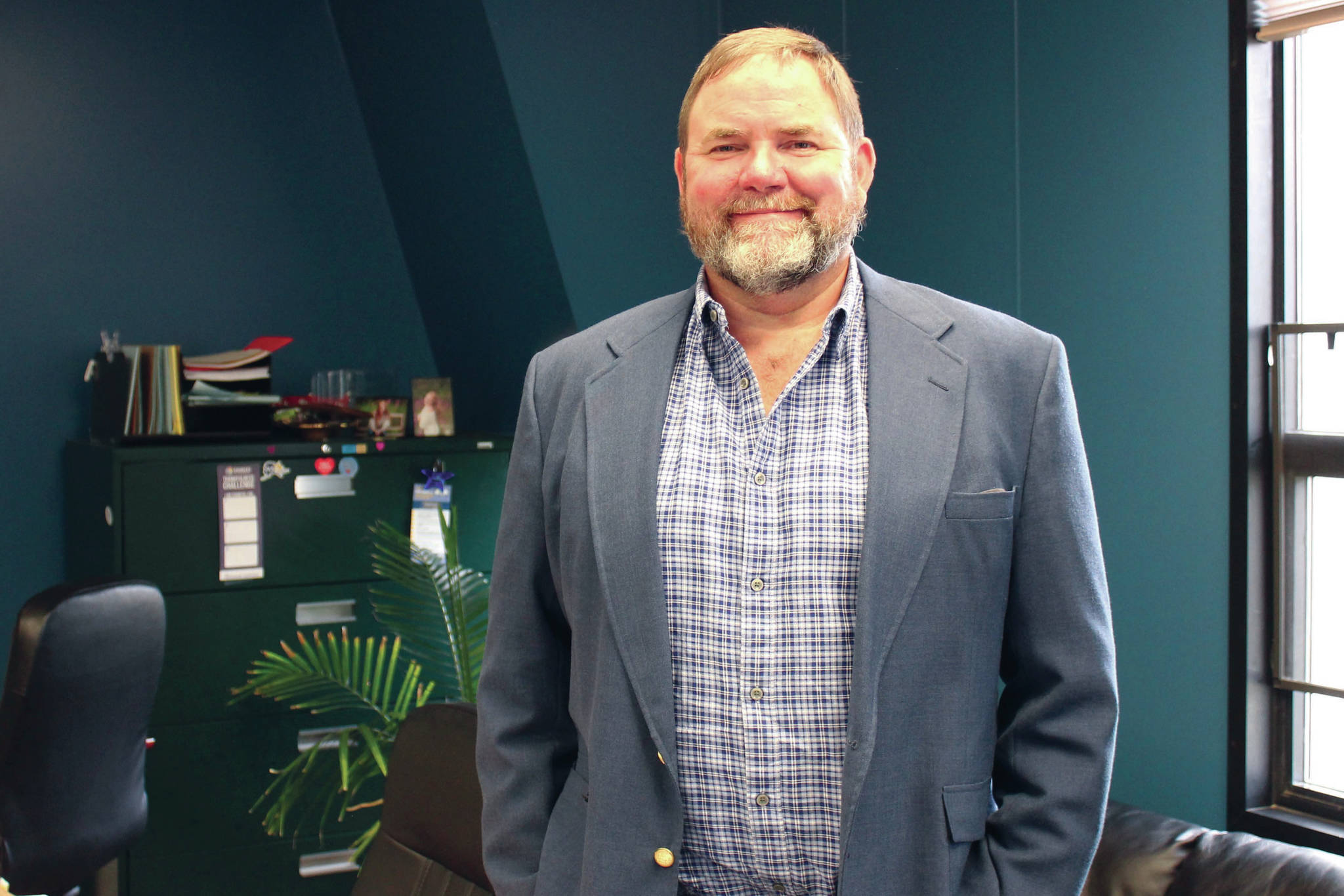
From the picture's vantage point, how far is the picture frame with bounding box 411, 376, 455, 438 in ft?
11.6

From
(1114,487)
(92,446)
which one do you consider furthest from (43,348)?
(1114,487)

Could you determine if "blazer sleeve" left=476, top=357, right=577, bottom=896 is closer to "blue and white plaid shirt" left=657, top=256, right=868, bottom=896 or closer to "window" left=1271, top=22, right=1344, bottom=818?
"blue and white plaid shirt" left=657, top=256, right=868, bottom=896

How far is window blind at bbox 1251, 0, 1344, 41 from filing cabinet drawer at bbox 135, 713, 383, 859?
2762 millimetres

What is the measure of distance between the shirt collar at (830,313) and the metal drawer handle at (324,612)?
2130 mm

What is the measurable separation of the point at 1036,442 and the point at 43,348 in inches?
130

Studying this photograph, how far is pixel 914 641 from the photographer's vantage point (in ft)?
3.83

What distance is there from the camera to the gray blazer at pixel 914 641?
1167 mm

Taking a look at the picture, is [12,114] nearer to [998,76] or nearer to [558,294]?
[558,294]

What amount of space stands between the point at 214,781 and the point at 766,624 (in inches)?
94.0

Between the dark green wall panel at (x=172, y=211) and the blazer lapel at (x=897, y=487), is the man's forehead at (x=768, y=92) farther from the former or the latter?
the dark green wall panel at (x=172, y=211)

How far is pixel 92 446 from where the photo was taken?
3.22 m

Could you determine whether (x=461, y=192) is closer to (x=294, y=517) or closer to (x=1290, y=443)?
(x=294, y=517)

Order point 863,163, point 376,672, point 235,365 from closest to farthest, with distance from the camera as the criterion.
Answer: point 863,163 < point 376,672 < point 235,365

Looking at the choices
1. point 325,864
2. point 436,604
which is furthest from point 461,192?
point 325,864
